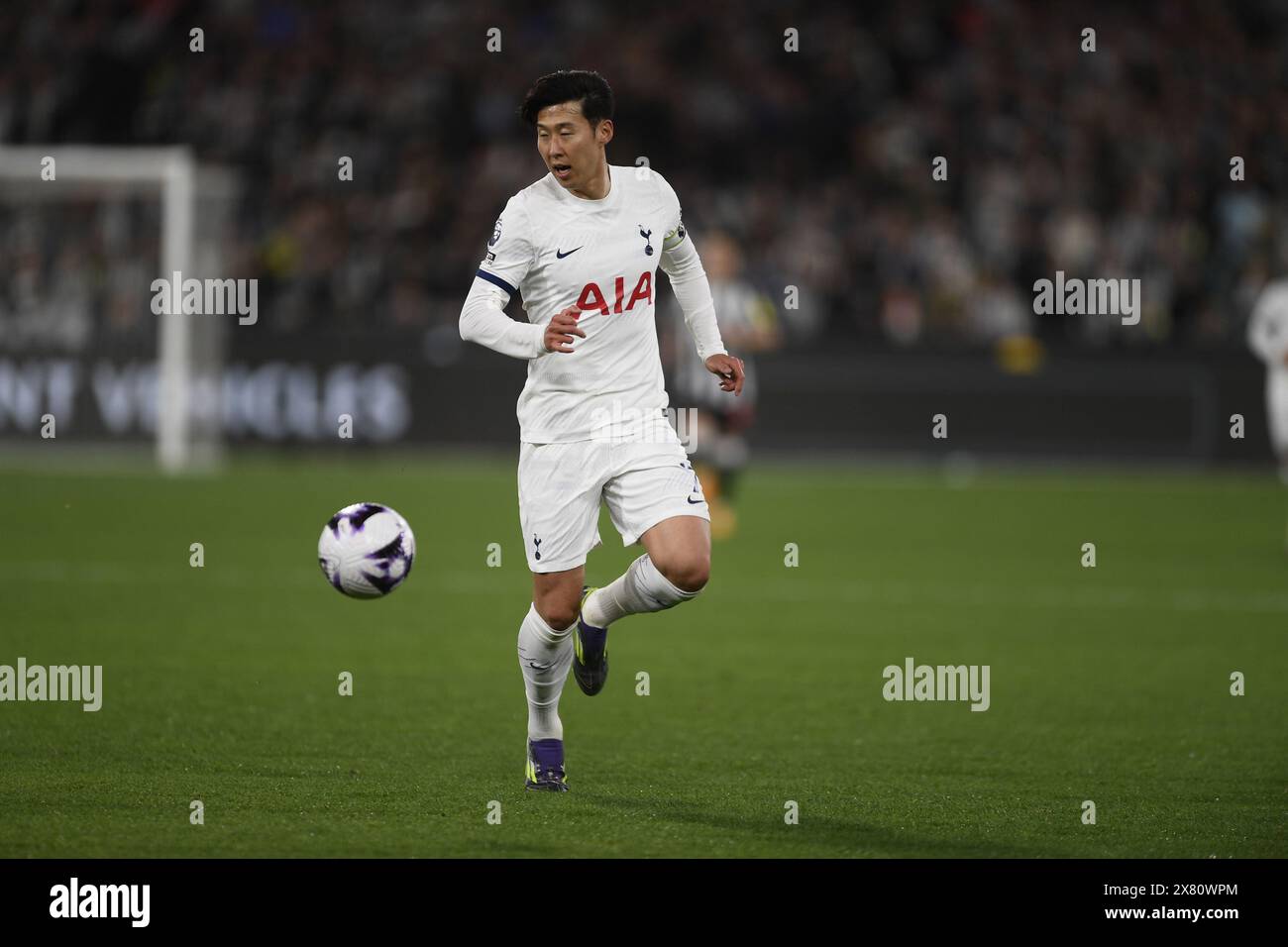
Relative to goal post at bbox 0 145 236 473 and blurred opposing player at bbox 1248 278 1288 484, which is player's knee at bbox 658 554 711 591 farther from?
goal post at bbox 0 145 236 473

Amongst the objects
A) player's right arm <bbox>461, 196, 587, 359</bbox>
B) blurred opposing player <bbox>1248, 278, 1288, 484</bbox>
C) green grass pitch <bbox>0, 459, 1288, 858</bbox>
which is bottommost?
green grass pitch <bbox>0, 459, 1288, 858</bbox>

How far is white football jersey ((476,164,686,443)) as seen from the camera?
6492 mm

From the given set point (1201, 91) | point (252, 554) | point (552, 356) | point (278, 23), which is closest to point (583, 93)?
point (552, 356)

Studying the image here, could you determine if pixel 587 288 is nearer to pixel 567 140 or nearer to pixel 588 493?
pixel 567 140

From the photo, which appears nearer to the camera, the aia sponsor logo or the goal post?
the aia sponsor logo

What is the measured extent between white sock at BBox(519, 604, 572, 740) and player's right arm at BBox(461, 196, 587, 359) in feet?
3.16

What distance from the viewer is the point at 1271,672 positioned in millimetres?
9633

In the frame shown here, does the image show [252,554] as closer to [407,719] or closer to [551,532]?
[407,719]

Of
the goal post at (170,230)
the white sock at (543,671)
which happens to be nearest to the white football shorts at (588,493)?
the white sock at (543,671)

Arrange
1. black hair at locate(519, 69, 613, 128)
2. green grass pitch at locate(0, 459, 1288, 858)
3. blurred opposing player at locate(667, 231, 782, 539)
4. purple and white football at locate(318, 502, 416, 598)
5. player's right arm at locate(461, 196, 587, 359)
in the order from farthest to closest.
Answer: blurred opposing player at locate(667, 231, 782, 539) < purple and white football at locate(318, 502, 416, 598) < black hair at locate(519, 69, 613, 128) < player's right arm at locate(461, 196, 587, 359) < green grass pitch at locate(0, 459, 1288, 858)

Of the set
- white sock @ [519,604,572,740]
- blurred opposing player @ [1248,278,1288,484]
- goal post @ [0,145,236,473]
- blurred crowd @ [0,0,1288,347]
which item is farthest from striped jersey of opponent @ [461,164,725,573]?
blurred crowd @ [0,0,1288,347]

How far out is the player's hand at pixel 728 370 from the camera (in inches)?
269

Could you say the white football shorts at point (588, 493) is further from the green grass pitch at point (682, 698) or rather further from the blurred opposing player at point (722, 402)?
the blurred opposing player at point (722, 402)
